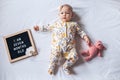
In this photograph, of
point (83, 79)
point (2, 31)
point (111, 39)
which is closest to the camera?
point (83, 79)

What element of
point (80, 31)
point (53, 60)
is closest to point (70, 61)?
point (53, 60)

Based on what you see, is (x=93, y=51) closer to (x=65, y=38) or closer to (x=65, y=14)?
(x=65, y=38)

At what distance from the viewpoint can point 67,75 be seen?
3.74 feet

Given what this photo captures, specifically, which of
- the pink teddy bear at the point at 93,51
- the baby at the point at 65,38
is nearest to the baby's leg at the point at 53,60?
the baby at the point at 65,38

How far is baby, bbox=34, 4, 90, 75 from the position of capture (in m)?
1.15

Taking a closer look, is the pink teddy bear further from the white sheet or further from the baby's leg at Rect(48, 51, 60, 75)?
the baby's leg at Rect(48, 51, 60, 75)

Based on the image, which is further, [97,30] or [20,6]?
[20,6]

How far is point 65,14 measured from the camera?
4.14 feet

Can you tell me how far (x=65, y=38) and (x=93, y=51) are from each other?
6.9 inches

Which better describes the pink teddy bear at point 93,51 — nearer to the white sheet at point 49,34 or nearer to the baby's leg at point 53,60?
the white sheet at point 49,34

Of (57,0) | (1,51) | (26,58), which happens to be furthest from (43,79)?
(57,0)

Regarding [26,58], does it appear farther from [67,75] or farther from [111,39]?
[111,39]

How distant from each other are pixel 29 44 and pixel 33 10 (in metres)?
0.27

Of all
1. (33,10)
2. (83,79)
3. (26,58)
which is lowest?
(83,79)
